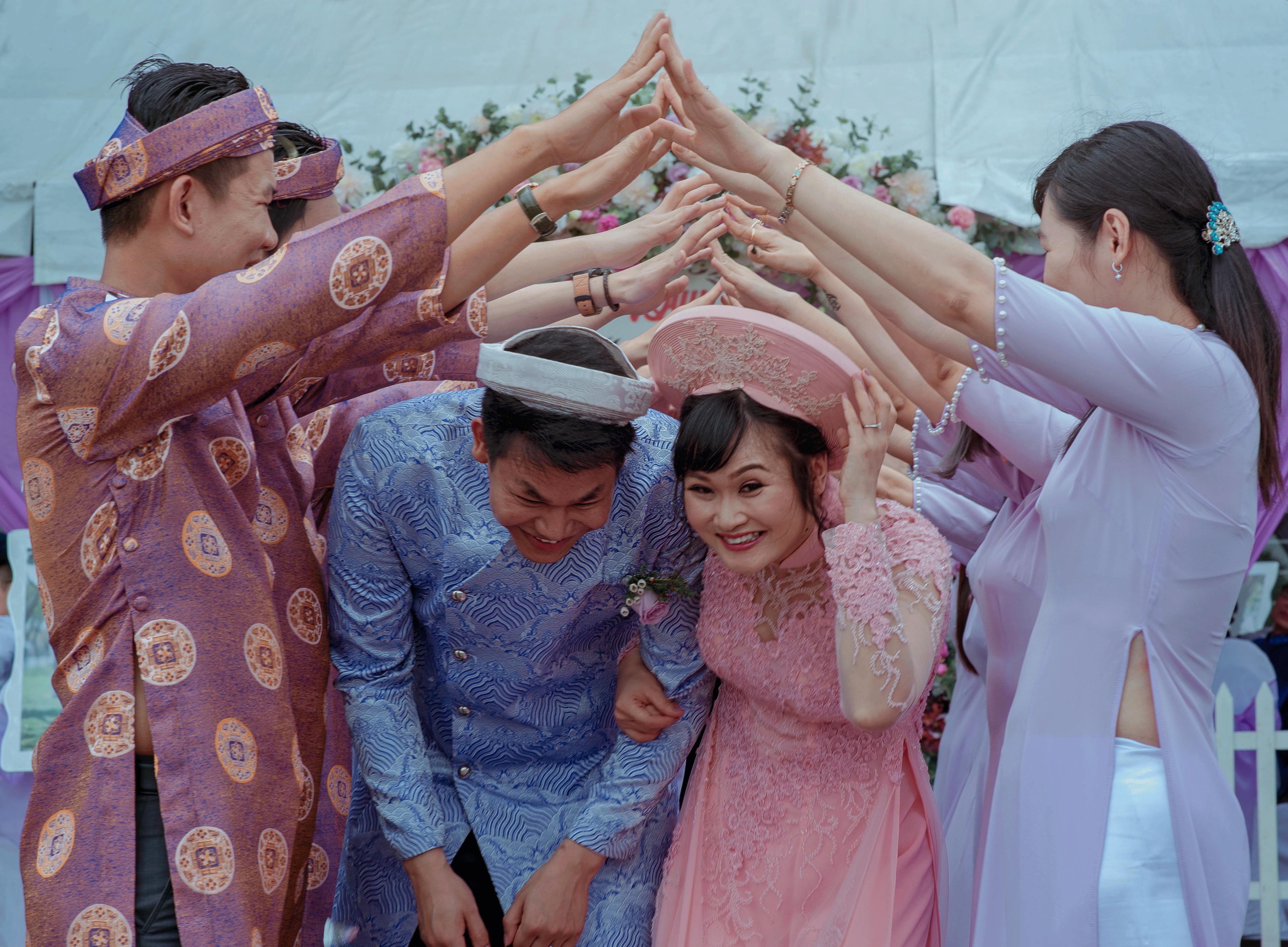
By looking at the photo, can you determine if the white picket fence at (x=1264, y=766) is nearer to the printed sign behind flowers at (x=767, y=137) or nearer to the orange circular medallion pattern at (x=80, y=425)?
the printed sign behind flowers at (x=767, y=137)

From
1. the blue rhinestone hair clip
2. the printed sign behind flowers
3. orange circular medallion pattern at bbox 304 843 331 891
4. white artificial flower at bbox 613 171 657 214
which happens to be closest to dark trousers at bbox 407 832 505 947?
orange circular medallion pattern at bbox 304 843 331 891

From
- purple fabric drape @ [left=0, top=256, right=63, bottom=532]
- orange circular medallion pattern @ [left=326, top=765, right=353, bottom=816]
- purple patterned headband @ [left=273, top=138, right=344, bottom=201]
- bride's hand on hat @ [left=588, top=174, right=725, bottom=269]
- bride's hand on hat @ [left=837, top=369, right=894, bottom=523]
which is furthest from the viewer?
purple fabric drape @ [left=0, top=256, right=63, bottom=532]

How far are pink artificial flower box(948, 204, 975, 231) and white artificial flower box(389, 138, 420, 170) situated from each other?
2.40 meters

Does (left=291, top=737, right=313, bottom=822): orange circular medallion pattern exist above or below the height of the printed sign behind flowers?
below

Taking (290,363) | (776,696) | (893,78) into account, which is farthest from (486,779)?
(893,78)

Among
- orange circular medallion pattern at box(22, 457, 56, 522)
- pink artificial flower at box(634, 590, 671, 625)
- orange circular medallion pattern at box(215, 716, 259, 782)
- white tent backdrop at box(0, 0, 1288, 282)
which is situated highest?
white tent backdrop at box(0, 0, 1288, 282)

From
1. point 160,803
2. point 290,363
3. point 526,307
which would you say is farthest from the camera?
point 526,307

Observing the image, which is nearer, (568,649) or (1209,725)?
(1209,725)

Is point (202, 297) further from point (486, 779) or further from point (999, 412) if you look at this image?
point (999, 412)

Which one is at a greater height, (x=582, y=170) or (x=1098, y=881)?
(x=582, y=170)

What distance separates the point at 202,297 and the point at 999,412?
1791mm

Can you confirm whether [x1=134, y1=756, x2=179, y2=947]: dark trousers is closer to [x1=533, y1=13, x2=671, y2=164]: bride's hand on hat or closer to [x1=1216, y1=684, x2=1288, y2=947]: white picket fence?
[x1=533, y1=13, x2=671, y2=164]: bride's hand on hat

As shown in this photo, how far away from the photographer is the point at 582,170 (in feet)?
7.93

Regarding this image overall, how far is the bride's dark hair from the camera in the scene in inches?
89.7
